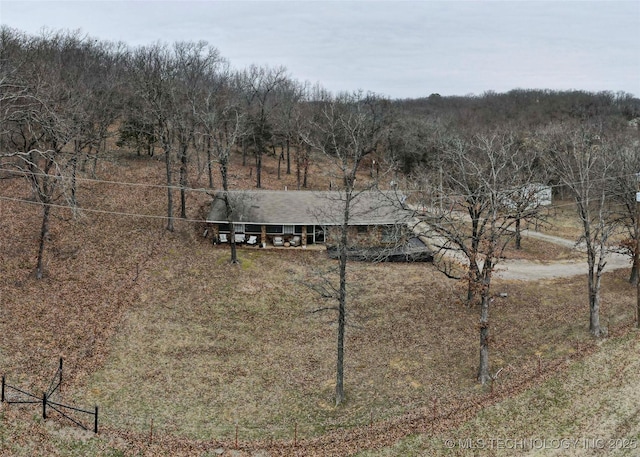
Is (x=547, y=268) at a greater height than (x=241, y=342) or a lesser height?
greater

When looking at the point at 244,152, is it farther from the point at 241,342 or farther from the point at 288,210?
the point at 241,342

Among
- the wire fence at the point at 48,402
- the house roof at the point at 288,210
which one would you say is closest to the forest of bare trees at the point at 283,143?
the house roof at the point at 288,210

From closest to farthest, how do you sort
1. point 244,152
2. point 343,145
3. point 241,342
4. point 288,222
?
point 241,342 → point 288,222 → point 343,145 → point 244,152

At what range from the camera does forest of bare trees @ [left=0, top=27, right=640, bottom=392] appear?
22453 mm

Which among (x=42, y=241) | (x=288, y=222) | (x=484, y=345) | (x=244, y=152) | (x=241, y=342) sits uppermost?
(x=244, y=152)

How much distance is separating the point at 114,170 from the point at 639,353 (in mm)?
41661

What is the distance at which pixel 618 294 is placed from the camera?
1175 inches

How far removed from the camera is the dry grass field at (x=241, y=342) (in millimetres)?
17266

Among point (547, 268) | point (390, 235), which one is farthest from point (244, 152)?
point (547, 268)

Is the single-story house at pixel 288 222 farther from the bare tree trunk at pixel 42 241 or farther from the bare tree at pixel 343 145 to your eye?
the bare tree trunk at pixel 42 241

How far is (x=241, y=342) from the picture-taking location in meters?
24.6

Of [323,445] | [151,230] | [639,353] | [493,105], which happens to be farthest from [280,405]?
[493,105]

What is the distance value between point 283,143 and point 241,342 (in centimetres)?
4510

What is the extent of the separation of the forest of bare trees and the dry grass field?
181cm
